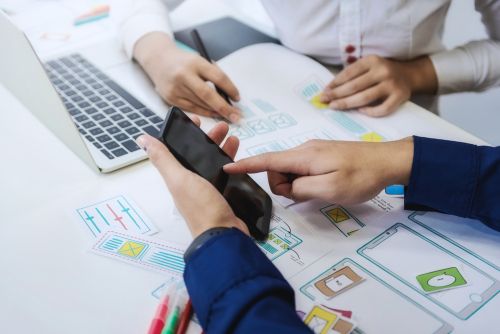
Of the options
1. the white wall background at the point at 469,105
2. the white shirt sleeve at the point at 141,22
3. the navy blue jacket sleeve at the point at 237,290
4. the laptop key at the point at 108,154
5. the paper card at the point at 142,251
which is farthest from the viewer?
the white wall background at the point at 469,105

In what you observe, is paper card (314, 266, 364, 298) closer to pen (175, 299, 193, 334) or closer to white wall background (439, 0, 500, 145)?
pen (175, 299, 193, 334)

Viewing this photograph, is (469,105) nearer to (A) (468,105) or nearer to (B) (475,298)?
(A) (468,105)

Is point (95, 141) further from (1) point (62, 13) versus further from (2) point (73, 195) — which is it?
(1) point (62, 13)

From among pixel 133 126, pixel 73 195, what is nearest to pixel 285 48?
pixel 133 126

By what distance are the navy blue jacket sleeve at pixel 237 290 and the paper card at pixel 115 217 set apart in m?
0.12

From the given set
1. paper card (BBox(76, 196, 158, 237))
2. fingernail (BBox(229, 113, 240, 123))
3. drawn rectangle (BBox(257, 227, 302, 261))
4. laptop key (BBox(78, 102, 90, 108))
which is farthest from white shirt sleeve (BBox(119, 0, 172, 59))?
drawn rectangle (BBox(257, 227, 302, 261))

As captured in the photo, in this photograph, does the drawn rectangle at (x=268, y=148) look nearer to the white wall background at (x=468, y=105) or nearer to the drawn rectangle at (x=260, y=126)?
the drawn rectangle at (x=260, y=126)

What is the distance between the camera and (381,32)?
29.2 inches

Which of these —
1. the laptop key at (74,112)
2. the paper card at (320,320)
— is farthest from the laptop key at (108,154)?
the paper card at (320,320)

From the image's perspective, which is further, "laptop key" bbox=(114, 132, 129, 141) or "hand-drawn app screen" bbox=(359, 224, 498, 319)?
"laptop key" bbox=(114, 132, 129, 141)

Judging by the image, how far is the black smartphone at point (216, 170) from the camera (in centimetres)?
Result: 47

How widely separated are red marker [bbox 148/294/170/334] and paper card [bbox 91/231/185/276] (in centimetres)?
4

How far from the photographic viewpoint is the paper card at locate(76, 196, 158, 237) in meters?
0.49

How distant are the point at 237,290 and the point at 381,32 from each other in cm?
56
